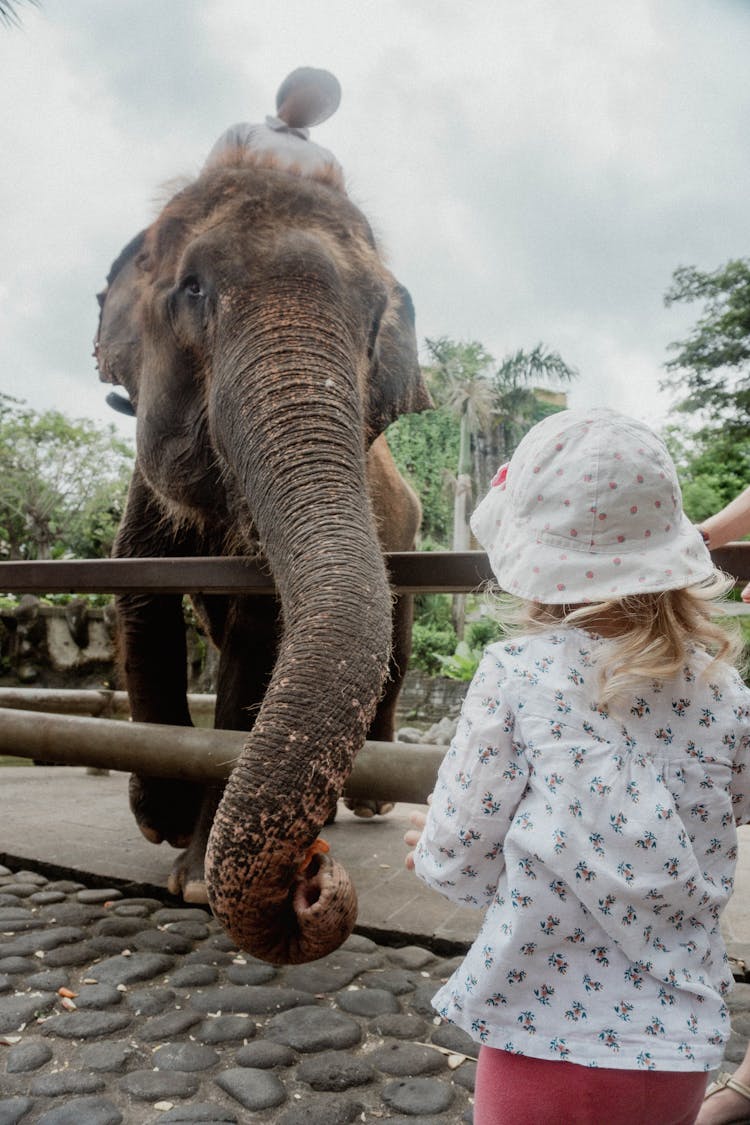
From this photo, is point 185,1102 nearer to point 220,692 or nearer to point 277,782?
point 277,782

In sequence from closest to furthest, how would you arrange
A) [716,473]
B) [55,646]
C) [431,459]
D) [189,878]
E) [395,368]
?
1. [189,878]
2. [395,368]
3. [55,646]
4. [716,473]
5. [431,459]

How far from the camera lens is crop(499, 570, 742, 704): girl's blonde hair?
1.42 metres

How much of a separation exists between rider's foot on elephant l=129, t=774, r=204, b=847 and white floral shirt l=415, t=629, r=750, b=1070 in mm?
3139

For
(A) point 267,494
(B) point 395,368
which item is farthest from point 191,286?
(A) point 267,494

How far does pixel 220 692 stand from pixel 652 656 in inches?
132

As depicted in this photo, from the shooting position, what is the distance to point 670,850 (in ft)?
4.54

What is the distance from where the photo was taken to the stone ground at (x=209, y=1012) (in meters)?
2.25

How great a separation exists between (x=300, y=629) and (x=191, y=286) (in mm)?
2107

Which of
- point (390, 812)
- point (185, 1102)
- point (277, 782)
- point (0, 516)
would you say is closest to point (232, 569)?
point (277, 782)

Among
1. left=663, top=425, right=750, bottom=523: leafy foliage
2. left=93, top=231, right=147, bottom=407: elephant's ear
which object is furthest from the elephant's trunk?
left=663, top=425, right=750, bottom=523: leafy foliage


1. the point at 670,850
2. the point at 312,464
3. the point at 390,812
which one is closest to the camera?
the point at 670,850

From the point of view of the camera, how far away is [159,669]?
4695 millimetres

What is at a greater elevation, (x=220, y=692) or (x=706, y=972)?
(x=220, y=692)

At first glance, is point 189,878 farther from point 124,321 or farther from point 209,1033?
point 124,321
